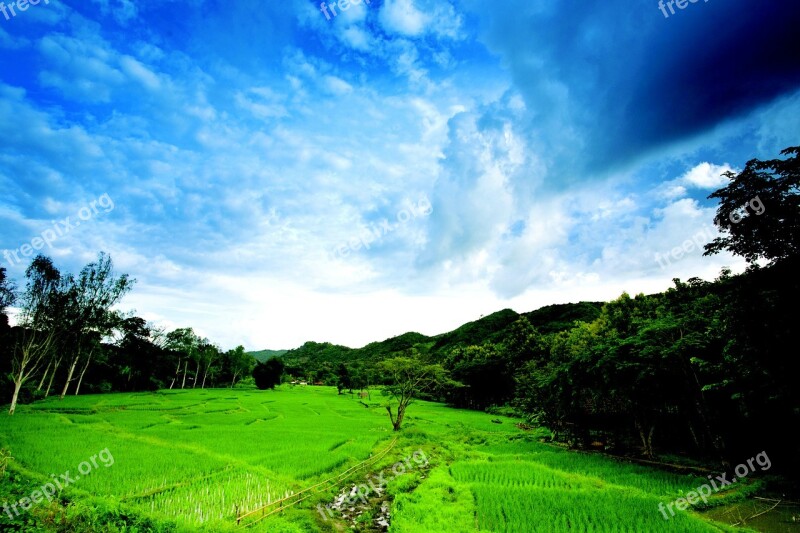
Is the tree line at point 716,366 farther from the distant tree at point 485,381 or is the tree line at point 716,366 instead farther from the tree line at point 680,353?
the distant tree at point 485,381

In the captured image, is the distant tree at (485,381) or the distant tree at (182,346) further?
the distant tree at (182,346)

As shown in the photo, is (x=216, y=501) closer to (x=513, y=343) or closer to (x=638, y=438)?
(x=638, y=438)

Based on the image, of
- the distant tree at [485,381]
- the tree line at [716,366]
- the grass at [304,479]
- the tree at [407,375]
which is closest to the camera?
the grass at [304,479]

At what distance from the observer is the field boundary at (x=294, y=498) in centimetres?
959

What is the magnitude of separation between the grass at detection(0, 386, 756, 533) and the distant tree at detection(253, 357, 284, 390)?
5479 cm

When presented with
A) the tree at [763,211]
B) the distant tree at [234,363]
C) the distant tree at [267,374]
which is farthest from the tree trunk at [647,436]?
the distant tree at [234,363]

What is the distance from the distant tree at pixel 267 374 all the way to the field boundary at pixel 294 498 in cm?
6959

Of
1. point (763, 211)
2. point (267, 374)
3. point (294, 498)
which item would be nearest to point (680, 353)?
point (763, 211)

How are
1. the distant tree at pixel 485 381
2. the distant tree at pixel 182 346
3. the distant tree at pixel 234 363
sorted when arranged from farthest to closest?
the distant tree at pixel 234 363, the distant tree at pixel 182 346, the distant tree at pixel 485 381

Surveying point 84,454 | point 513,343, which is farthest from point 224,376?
point 84,454

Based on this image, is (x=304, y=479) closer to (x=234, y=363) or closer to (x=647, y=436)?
(x=647, y=436)

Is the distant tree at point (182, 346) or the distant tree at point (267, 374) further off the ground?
the distant tree at point (182, 346)

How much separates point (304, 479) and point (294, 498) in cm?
274

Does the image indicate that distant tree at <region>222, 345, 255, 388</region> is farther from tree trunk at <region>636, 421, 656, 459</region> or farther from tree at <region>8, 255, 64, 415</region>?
tree trunk at <region>636, 421, 656, 459</region>
